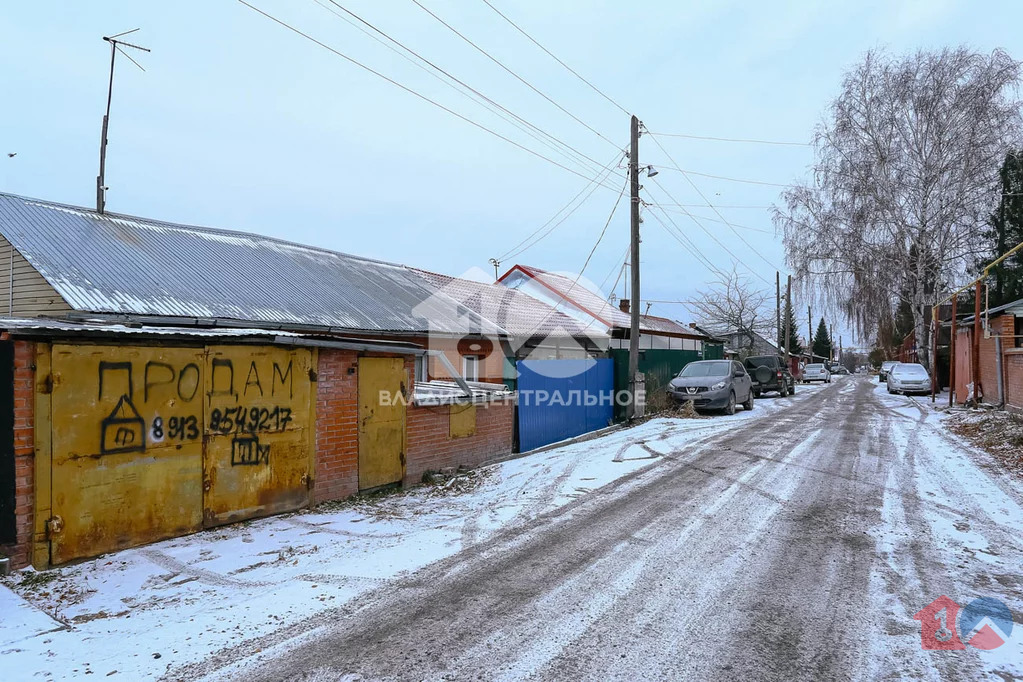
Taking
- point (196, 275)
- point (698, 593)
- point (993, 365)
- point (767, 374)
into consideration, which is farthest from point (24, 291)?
point (767, 374)

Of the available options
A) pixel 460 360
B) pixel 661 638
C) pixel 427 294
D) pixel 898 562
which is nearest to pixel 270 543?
pixel 661 638

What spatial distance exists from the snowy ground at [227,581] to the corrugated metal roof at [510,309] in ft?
42.9

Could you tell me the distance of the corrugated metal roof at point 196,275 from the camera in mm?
10648

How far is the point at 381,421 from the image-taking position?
7.83m

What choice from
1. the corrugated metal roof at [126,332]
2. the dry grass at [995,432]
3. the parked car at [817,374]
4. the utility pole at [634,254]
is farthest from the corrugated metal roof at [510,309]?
the parked car at [817,374]

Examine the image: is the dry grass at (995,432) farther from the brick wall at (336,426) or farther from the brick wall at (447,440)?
the brick wall at (336,426)

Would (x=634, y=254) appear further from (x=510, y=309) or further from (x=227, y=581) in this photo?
(x=227, y=581)

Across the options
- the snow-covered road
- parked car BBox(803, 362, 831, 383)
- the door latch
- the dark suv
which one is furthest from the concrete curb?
parked car BBox(803, 362, 831, 383)

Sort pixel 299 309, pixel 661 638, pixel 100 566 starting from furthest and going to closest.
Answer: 1. pixel 299 309
2. pixel 100 566
3. pixel 661 638

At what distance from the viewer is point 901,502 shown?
6.72 metres

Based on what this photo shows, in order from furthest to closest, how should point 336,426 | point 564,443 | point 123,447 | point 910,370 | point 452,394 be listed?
point 910,370 < point 564,443 < point 452,394 < point 336,426 < point 123,447

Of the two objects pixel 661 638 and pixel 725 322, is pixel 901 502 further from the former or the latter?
pixel 725 322

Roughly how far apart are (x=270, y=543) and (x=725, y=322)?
136 feet

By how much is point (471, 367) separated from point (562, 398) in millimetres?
5774
